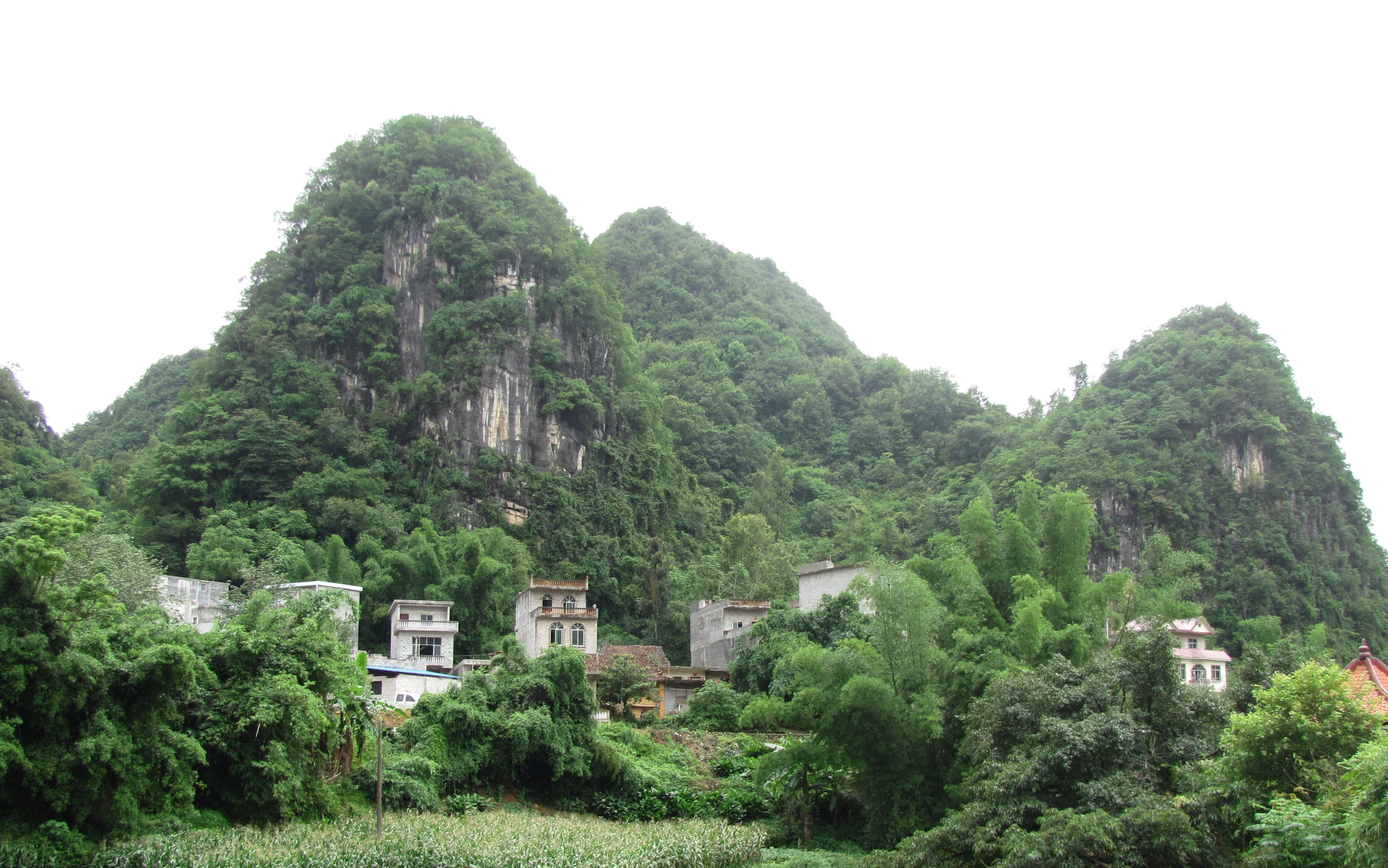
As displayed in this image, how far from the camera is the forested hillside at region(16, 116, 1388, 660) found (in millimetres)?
47469

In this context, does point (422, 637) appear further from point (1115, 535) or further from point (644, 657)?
point (1115, 535)

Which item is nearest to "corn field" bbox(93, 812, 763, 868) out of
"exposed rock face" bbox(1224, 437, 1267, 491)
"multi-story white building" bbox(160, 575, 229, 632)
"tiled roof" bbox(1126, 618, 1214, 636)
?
"multi-story white building" bbox(160, 575, 229, 632)

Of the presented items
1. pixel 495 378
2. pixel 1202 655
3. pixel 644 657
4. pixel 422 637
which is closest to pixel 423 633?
pixel 422 637

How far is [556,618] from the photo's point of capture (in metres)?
38.6

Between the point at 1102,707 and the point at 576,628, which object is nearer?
the point at 1102,707

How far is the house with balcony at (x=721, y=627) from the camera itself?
131ft

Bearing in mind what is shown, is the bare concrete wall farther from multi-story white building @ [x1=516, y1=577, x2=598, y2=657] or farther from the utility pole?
the utility pole

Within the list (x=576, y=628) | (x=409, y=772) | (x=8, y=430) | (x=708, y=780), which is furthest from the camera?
(x=8, y=430)

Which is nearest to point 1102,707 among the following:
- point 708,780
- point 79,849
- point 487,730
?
point 708,780

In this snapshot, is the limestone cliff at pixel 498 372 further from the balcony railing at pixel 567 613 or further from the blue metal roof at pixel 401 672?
the blue metal roof at pixel 401 672

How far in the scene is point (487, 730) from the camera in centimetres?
2327

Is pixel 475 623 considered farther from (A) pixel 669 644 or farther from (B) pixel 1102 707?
(B) pixel 1102 707

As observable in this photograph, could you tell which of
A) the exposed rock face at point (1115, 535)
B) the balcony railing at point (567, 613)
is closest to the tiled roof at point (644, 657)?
the balcony railing at point (567, 613)

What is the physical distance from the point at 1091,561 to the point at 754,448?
71.1 feet
